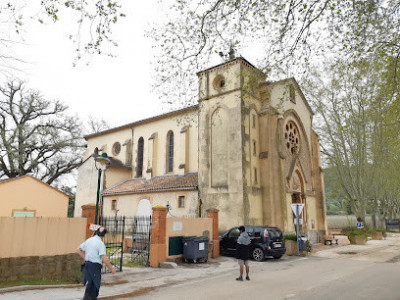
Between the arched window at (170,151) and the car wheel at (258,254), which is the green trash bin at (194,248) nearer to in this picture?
the car wheel at (258,254)

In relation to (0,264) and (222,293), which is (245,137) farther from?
(0,264)

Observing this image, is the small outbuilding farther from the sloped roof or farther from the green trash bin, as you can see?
the green trash bin

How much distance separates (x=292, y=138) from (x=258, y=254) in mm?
12166

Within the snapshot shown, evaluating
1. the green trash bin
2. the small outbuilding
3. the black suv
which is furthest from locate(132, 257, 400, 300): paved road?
the small outbuilding

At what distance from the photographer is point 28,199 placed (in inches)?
731

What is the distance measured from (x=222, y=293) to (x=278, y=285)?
6.67 ft

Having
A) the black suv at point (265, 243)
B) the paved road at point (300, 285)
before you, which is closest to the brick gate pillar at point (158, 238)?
the paved road at point (300, 285)

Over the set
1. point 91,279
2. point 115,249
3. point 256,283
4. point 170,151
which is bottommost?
point 256,283

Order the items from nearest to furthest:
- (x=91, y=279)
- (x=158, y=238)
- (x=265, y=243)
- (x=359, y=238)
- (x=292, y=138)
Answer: (x=91, y=279) → (x=158, y=238) → (x=265, y=243) → (x=359, y=238) → (x=292, y=138)

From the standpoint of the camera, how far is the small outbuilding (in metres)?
17.5

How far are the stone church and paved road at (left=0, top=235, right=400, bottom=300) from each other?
22.3 ft

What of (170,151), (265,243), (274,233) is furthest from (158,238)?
(170,151)

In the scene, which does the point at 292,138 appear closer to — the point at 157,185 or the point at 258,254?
the point at 157,185

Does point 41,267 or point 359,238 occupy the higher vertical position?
point 41,267
